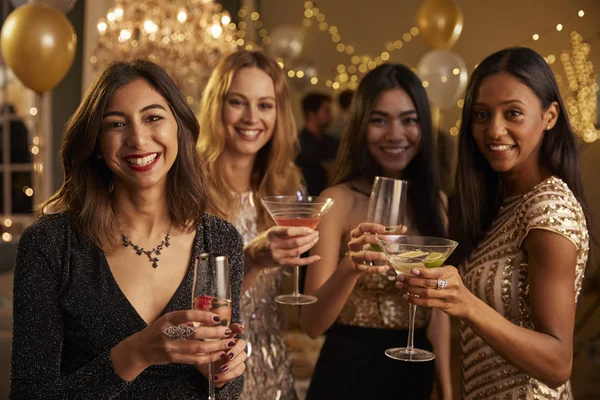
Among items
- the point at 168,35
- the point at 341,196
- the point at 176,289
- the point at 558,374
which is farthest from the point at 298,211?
the point at 168,35

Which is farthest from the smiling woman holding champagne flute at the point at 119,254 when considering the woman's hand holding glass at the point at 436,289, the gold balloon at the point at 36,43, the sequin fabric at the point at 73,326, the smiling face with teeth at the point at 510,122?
the gold balloon at the point at 36,43

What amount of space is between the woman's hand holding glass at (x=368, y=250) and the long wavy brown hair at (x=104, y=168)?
0.50 meters

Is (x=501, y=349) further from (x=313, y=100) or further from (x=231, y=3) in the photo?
(x=231, y=3)

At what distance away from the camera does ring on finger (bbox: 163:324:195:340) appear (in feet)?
4.58

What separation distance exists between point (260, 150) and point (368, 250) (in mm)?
917

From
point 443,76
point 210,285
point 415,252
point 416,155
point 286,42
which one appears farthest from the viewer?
point 286,42

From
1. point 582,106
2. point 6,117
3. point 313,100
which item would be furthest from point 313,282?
point 6,117

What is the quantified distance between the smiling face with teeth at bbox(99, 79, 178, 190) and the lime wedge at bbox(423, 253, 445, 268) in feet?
2.55

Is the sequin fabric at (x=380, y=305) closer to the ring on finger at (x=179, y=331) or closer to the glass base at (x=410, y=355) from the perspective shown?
the glass base at (x=410, y=355)

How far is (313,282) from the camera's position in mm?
2418

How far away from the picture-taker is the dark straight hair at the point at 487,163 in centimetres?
203

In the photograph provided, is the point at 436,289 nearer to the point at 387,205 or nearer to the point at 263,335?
the point at 387,205

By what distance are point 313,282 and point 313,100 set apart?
5.69 meters

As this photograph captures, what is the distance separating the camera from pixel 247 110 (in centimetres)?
263
